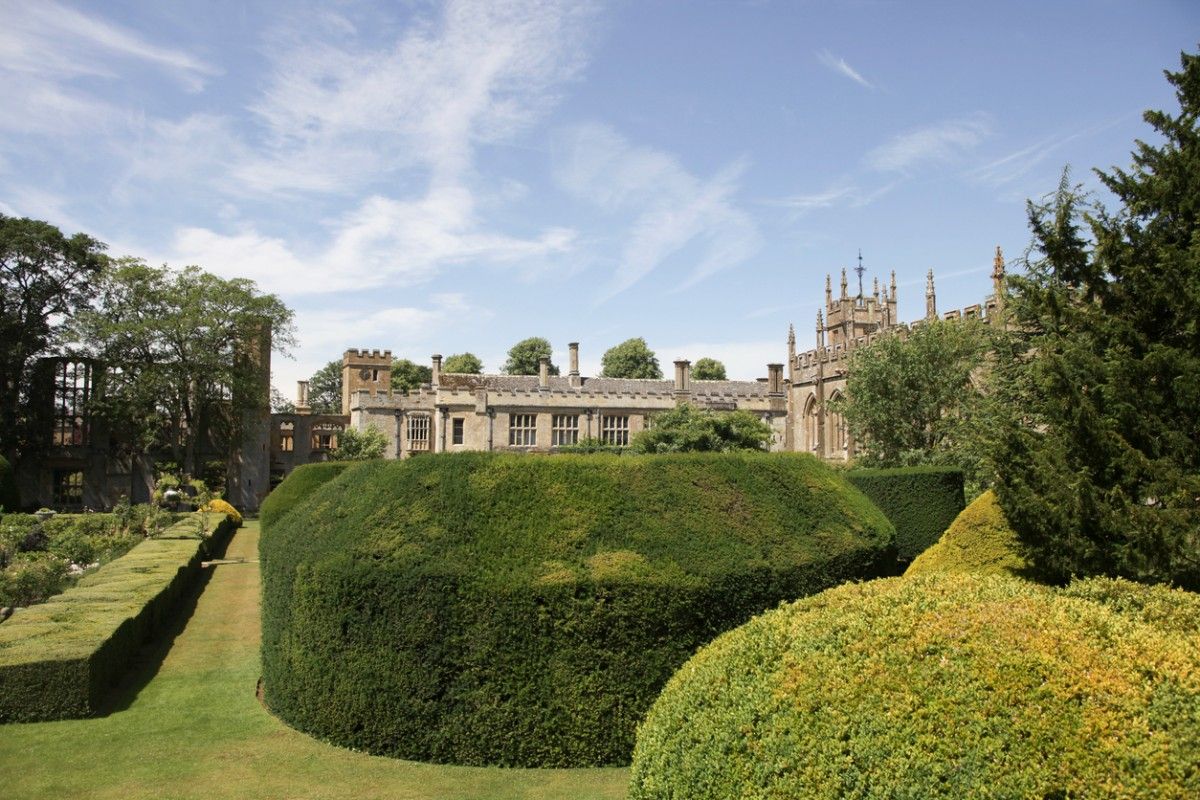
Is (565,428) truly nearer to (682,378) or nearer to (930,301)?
(682,378)

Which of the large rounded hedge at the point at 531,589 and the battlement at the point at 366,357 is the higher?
the battlement at the point at 366,357

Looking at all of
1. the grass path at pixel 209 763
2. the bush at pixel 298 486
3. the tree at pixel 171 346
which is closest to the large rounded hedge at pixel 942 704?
the grass path at pixel 209 763

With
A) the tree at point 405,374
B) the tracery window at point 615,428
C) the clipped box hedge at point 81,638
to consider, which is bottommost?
the clipped box hedge at point 81,638

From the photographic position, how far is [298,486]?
2395cm

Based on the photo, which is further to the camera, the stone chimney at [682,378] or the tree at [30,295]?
the stone chimney at [682,378]

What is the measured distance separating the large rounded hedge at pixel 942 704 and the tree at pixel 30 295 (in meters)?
44.4

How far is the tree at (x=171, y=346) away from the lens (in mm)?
42531

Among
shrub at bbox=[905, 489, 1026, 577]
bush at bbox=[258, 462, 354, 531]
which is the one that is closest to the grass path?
shrub at bbox=[905, 489, 1026, 577]

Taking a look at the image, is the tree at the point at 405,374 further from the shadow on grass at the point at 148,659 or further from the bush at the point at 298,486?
the shadow on grass at the point at 148,659

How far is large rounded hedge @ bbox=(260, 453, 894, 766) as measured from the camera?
8.82m

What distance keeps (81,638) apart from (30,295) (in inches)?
1482

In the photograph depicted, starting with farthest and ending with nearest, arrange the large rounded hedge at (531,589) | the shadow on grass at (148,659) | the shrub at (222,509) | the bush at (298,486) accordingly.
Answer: the shrub at (222,509)
the bush at (298,486)
the shadow on grass at (148,659)
the large rounded hedge at (531,589)

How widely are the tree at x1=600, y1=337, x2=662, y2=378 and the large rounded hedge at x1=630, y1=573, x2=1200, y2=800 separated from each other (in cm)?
7246

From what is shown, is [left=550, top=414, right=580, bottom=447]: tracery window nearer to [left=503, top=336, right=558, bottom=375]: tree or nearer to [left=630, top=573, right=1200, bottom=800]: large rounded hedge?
[left=503, top=336, right=558, bottom=375]: tree
